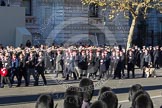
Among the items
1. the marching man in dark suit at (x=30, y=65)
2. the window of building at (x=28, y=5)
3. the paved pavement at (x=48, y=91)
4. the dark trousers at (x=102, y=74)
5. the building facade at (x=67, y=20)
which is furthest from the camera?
the window of building at (x=28, y=5)

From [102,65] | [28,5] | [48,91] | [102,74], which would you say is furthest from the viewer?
[28,5]

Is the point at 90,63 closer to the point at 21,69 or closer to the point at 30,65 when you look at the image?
the point at 30,65

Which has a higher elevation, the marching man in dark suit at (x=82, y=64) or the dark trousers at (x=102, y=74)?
the marching man in dark suit at (x=82, y=64)

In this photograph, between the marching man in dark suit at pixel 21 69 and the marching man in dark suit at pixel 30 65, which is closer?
the marching man in dark suit at pixel 21 69

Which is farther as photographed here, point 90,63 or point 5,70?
point 90,63

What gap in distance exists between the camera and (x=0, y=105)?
19.3m

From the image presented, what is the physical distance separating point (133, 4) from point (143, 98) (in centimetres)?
3226

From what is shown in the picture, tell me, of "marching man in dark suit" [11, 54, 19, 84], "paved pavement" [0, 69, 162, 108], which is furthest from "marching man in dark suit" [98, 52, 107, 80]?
"marching man in dark suit" [11, 54, 19, 84]

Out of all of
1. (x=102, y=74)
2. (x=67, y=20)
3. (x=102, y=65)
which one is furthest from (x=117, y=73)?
(x=67, y=20)

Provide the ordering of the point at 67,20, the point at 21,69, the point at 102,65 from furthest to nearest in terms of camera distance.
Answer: the point at 67,20 < the point at 102,65 < the point at 21,69

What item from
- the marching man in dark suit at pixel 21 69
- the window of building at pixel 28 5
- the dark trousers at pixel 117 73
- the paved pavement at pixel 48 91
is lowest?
the dark trousers at pixel 117 73

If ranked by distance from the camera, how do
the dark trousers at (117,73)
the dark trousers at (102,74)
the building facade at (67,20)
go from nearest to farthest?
the dark trousers at (102,74)
the dark trousers at (117,73)
the building facade at (67,20)

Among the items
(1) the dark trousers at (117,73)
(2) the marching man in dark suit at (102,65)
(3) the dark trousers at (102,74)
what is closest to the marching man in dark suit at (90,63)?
(2) the marching man in dark suit at (102,65)

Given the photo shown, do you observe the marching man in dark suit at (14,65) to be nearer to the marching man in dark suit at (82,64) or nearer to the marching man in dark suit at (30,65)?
the marching man in dark suit at (30,65)
